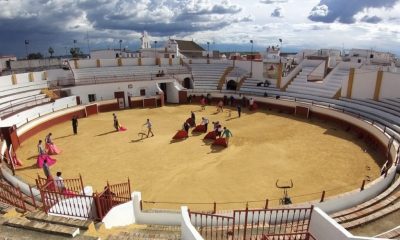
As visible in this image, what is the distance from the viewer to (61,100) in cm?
2814

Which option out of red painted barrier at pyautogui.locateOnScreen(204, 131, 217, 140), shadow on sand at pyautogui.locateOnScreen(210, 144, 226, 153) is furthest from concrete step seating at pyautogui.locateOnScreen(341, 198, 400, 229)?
red painted barrier at pyautogui.locateOnScreen(204, 131, 217, 140)

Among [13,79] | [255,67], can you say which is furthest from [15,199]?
[255,67]

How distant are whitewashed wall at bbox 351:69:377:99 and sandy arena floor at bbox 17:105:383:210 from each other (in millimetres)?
5570

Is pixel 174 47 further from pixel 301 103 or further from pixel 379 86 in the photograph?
pixel 379 86

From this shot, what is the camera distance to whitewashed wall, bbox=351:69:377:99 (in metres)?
26.6

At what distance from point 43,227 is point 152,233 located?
3.24 m

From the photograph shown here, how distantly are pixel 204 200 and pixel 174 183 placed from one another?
219 centimetres

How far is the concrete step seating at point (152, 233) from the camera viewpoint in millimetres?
8523

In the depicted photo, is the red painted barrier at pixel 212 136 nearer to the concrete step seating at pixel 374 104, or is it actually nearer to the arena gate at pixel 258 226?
the arena gate at pixel 258 226

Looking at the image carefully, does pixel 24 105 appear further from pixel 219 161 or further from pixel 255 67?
pixel 255 67

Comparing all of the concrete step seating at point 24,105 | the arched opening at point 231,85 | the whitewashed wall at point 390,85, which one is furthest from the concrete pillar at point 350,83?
the concrete step seating at point 24,105

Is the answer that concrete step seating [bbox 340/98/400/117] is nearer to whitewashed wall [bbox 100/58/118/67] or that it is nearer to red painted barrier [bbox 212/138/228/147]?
red painted barrier [bbox 212/138/228/147]

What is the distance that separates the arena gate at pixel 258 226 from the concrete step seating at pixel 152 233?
2.56ft

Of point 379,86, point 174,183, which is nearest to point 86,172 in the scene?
point 174,183
